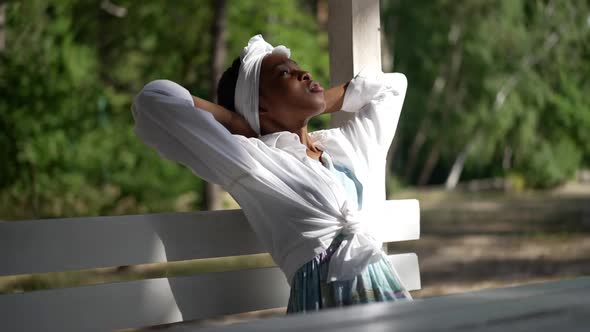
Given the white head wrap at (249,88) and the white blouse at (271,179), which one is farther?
the white head wrap at (249,88)

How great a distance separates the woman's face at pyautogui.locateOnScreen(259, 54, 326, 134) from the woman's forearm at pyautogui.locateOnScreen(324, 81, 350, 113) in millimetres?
170

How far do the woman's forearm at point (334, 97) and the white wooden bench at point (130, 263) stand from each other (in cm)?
41

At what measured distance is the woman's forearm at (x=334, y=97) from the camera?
2.35 m

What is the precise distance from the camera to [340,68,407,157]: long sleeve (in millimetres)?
2326

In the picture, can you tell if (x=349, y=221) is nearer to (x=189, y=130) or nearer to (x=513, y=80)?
(x=189, y=130)

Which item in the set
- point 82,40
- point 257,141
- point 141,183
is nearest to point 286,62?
point 257,141

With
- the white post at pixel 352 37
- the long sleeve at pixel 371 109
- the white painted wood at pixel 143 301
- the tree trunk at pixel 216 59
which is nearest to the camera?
the white painted wood at pixel 143 301

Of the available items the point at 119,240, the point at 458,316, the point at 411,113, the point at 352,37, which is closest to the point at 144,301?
the point at 119,240

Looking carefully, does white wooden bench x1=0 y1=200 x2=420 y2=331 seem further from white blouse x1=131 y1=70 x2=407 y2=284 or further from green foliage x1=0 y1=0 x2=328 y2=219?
green foliage x1=0 y1=0 x2=328 y2=219

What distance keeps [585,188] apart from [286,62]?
50.9ft

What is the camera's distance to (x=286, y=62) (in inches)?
86.3

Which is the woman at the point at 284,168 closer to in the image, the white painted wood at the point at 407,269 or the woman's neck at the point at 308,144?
the woman's neck at the point at 308,144

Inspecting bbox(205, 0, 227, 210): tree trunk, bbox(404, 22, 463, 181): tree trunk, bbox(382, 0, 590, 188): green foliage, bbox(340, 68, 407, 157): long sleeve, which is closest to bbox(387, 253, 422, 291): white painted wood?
bbox(340, 68, 407, 157): long sleeve

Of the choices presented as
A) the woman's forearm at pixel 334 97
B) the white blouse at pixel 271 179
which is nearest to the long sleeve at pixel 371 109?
the woman's forearm at pixel 334 97
